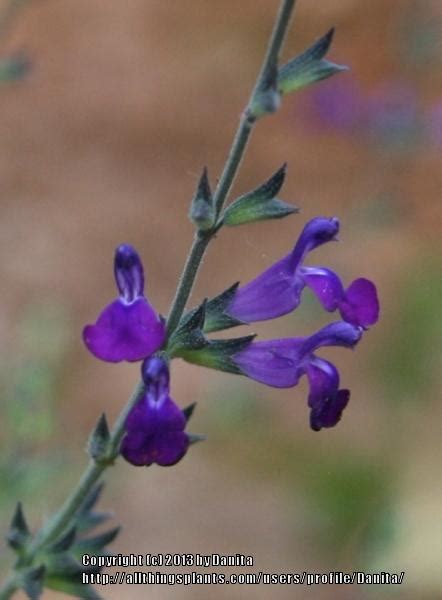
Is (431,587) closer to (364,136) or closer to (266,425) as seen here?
(266,425)

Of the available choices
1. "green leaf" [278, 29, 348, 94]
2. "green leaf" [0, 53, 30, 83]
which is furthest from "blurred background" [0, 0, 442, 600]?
"green leaf" [278, 29, 348, 94]

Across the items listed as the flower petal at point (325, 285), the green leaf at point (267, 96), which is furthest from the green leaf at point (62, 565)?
the green leaf at point (267, 96)

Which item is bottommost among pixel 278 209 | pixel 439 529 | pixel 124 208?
pixel 439 529

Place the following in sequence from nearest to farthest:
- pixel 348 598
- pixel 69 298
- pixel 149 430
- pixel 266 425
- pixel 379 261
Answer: pixel 149 430 < pixel 348 598 < pixel 266 425 < pixel 69 298 < pixel 379 261

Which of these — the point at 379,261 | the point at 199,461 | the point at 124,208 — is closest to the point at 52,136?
the point at 124,208

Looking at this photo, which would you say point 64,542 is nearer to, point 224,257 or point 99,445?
point 99,445

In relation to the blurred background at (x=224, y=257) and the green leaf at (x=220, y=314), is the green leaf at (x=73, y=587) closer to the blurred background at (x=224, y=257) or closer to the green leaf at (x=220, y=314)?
the green leaf at (x=220, y=314)

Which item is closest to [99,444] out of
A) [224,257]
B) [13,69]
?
[13,69]
